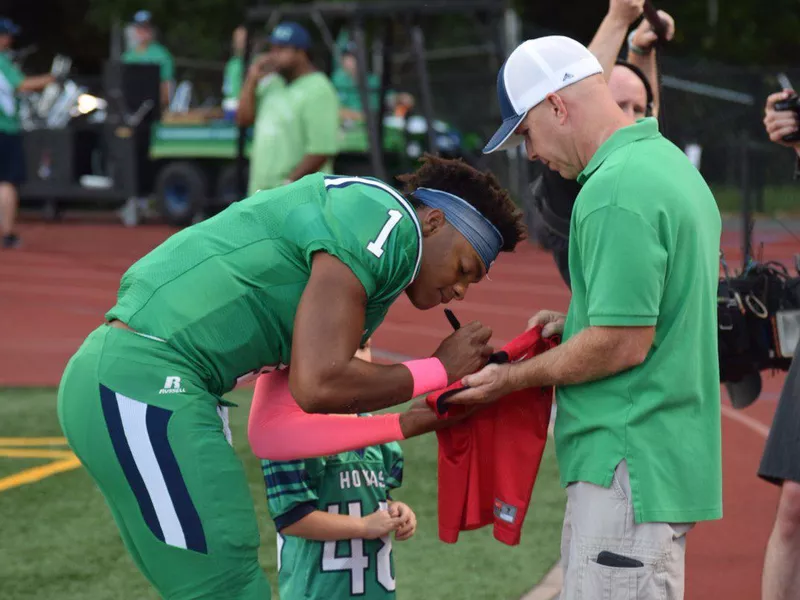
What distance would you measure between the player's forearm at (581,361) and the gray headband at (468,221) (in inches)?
12.6

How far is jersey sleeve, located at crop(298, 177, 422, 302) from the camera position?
10.6 ft

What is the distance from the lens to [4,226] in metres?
16.0

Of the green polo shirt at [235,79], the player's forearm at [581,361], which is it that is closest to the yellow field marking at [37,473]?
the player's forearm at [581,361]

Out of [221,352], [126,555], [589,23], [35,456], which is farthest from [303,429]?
[589,23]

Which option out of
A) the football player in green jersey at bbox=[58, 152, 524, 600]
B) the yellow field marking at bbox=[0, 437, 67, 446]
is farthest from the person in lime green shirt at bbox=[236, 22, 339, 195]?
the football player in green jersey at bbox=[58, 152, 524, 600]

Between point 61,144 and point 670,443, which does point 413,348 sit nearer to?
point 670,443

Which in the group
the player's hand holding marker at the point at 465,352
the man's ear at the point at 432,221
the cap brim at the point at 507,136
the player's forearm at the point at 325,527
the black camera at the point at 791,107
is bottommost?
the player's forearm at the point at 325,527

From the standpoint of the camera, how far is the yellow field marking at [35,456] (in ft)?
23.0

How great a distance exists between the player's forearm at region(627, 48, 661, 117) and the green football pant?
2.60 meters

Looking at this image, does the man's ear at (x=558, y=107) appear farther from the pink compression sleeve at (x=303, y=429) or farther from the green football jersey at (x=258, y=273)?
the pink compression sleeve at (x=303, y=429)

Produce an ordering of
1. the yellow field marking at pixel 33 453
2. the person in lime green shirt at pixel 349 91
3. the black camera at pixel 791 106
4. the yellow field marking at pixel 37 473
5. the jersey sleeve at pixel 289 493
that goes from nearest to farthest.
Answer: the jersey sleeve at pixel 289 493 < the black camera at pixel 791 106 < the yellow field marking at pixel 37 473 < the yellow field marking at pixel 33 453 < the person in lime green shirt at pixel 349 91

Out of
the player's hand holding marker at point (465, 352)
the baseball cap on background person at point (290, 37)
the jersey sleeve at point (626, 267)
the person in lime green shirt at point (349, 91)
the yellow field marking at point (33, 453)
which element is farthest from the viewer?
the person in lime green shirt at point (349, 91)

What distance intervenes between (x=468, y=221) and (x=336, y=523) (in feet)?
3.36

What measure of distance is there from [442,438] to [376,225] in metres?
0.75
